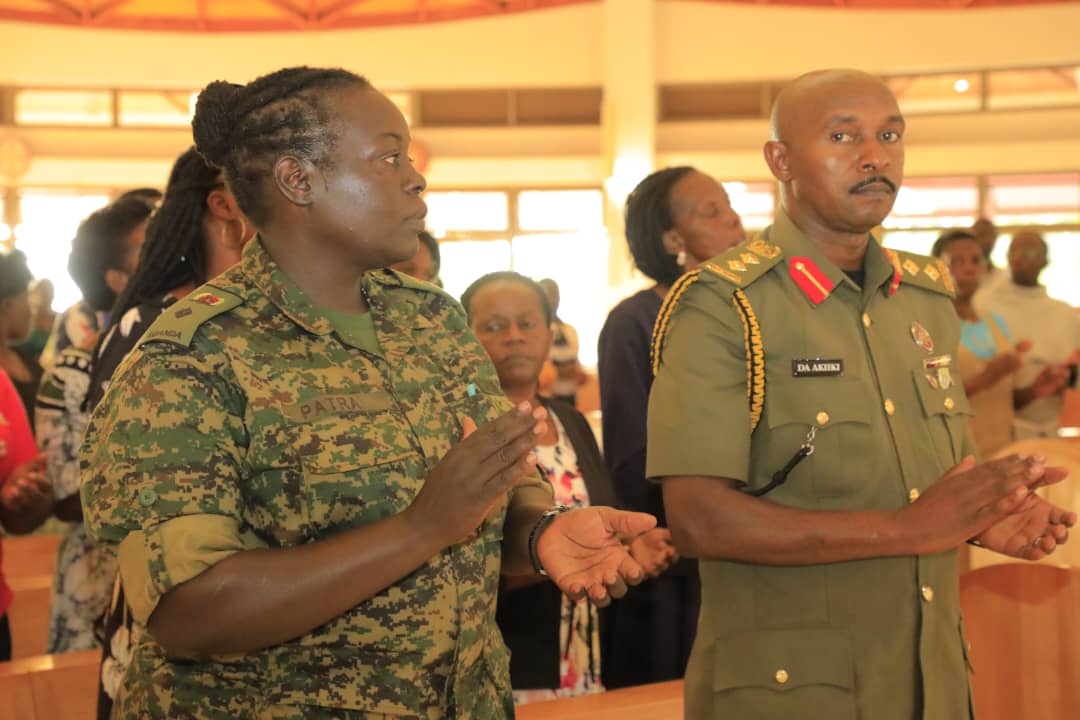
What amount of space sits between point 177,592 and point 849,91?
1.33 metres

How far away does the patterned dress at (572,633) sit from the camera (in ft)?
9.34

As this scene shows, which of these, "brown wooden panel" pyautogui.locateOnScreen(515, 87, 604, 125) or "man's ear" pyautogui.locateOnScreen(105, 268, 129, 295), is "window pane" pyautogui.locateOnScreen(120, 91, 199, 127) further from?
"man's ear" pyautogui.locateOnScreen(105, 268, 129, 295)

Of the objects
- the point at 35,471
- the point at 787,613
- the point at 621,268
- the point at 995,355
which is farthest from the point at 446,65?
the point at 787,613

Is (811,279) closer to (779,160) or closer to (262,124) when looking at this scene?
(779,160)

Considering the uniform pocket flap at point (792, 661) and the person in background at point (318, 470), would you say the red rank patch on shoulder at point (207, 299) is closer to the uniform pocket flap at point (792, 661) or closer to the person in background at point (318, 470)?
the person in background at point (318, 470)

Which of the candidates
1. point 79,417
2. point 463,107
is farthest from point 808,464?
point 463,107

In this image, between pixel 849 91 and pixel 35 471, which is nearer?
pixel 849 91

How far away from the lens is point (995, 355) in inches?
198

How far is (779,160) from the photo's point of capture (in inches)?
80.3

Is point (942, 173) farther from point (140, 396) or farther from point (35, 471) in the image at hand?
point (140, 396)

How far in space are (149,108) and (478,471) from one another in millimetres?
13235

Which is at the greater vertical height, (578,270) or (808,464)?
(578,270)

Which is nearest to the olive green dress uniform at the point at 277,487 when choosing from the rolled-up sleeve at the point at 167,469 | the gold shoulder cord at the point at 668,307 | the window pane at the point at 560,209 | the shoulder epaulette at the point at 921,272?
the rolled-up sleeve at the point at 167,469

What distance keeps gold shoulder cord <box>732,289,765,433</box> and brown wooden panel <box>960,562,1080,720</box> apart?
3.47 feet
